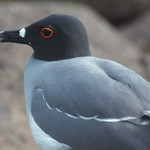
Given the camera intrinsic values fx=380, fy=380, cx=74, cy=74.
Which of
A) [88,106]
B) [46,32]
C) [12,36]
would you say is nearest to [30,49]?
[12,36]

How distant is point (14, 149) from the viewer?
4059 millimetres

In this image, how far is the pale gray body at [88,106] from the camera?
7.79 feet

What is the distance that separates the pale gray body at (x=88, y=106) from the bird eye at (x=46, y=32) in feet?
0.88

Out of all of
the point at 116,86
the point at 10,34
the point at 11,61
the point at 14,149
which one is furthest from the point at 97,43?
the point at 116,86

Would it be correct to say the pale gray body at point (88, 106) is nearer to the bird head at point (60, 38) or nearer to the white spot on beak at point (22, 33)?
the bird head at point (60, 38)

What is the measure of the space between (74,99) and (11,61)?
10.6 ft

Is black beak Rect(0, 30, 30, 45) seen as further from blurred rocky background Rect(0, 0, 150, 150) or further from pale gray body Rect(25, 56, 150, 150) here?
blurred rocky background Rect(0, 0, 150, 150)

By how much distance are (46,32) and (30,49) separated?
3.27 metres

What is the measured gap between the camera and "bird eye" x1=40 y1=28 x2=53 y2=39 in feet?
9.96

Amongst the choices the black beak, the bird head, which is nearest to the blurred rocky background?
the black beak

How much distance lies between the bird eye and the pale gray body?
0.27 meters

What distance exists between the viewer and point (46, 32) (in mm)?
3059

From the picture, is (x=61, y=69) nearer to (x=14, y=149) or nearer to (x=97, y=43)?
(x=14, y=149)

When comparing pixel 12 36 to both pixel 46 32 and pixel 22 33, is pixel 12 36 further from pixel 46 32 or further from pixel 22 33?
pixel 46 32
